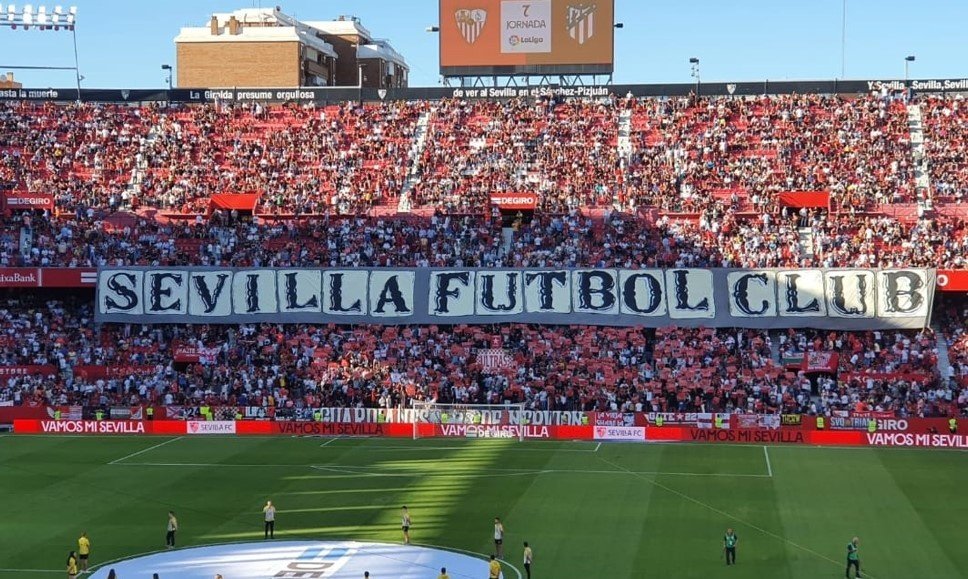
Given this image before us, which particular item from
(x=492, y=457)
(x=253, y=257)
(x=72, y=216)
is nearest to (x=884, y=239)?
(x=492, y=457)

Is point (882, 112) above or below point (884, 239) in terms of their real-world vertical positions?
above

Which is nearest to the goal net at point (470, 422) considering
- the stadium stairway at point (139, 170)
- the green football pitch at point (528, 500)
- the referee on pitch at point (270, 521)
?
the green football pitch at point (528, 500)

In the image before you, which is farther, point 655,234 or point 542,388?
point 655,234

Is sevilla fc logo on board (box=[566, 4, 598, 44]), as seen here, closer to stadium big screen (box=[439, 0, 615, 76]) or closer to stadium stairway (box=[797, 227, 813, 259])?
stadium big screen (box=[439, 0, 615, 76])

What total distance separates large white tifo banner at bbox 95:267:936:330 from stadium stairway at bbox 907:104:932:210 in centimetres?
864

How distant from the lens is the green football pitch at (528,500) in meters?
36.9

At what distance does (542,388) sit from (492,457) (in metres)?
10.3

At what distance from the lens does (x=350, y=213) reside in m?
75.1

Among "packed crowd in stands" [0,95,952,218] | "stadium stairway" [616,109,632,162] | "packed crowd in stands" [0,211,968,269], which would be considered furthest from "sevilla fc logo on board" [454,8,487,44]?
"packed crowd in stands" [0,211,968,269]

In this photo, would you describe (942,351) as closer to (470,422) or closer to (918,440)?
(918,440)

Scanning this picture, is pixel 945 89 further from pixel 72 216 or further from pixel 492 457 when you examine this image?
pixel 72 216

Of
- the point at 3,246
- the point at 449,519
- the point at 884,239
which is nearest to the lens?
the point at 449,519

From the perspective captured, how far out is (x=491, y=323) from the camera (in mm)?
67938

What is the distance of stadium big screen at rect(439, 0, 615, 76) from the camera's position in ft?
274
